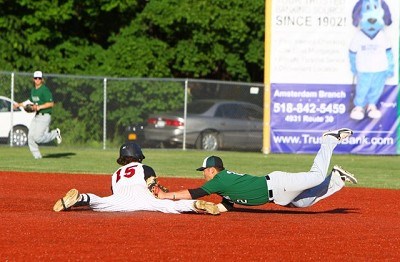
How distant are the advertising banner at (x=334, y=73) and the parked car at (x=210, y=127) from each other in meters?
1.42

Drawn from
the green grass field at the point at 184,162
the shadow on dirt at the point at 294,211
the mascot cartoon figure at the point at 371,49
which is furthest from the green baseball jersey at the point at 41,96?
the shadow on dirt at the point at 294,211

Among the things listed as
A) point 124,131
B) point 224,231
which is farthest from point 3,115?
point 224,231

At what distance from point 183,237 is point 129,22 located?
23948mm

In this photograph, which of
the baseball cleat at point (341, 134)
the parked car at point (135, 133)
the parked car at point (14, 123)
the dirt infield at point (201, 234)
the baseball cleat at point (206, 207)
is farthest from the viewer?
the parked car at point (135, 133)

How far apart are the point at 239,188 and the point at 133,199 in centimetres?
133

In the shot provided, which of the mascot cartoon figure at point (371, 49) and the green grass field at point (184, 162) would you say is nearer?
the green grass field at point (184, 162)

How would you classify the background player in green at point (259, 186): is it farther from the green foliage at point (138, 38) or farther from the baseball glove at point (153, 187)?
the green foliage at point (138, 38)

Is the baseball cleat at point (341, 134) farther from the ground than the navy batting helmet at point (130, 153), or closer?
farther from the ground

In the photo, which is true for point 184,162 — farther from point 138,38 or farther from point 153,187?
point 153,187

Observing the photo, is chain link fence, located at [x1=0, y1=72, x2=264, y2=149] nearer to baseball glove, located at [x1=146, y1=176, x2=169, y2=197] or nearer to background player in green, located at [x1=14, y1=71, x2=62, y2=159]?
background player in green, located at [x1=14, y1=71, x2=62, y2=159]

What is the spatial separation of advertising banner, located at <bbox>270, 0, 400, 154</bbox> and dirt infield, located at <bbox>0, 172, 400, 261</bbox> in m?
13.4

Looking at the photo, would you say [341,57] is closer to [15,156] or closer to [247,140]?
[247,140]

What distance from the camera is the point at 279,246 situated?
10.3 metres

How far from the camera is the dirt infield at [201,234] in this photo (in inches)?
380
